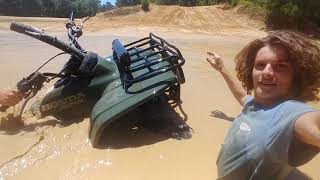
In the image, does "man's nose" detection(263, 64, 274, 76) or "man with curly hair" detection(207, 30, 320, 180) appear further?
"man's nose" detection(263, 64, 274, 76)

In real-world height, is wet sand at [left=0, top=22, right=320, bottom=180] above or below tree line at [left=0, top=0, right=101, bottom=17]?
above

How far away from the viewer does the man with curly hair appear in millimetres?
1926

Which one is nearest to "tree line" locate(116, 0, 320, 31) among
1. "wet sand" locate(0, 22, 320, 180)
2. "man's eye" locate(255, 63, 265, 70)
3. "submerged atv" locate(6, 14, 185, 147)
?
"wet sand" locate(0, 22, 320, 180)

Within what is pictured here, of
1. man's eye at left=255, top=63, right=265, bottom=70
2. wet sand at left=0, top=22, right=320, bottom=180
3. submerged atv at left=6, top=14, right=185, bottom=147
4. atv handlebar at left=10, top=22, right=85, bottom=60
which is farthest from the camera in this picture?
atv handlebar at left=10, top=22, right=85, bottom=60

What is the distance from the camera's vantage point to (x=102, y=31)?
20609mm

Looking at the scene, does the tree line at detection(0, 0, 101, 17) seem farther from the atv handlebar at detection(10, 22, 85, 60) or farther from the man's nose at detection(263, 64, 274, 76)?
the man's nose at detection(263, 64, 274, 76)

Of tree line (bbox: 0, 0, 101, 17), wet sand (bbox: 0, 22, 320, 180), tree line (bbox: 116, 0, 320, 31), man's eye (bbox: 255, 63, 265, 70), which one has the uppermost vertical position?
man's eye (bbox: 255, 63, 265, 70)

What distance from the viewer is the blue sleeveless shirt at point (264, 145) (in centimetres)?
191

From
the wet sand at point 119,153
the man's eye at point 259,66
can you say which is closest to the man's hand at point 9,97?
the wet sand at point 119,153

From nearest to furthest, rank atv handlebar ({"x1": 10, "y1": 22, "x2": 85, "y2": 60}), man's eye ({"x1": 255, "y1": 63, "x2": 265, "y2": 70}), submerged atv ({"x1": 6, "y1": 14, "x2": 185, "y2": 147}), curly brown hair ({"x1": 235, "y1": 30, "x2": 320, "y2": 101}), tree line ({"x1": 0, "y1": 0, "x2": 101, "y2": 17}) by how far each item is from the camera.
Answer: curly brown hair ({"x1": 235, "y1": 30, "x2": 320, "y2": 101}) < man's eye ({"x1": 255, "y1": 63, "x2": 265, "y2": 70}) < submerged atv ({"x1": 6, "y1": 14, "x2": 185, "y2": 147}) < atv handlebar ({"x1": 10, "y1": 22, "x2": 85, "y2": 60}) < tree line ({"x1": 0, "y1": 0, "x2": 101, "y2": 17})

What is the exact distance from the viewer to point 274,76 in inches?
84.8

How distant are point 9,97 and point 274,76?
2.81 meters

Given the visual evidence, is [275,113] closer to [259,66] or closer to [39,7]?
[259,66]

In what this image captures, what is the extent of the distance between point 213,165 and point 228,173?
98cm
